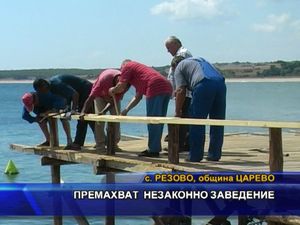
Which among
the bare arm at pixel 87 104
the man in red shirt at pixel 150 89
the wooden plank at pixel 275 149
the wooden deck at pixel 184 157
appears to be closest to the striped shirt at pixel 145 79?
the man in red shirt at pixel 150 89

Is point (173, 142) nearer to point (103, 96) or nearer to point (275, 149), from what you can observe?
point (275, 149)

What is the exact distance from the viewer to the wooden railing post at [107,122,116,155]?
941 centimetres

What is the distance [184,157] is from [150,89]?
3.32 feet

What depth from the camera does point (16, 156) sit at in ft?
102

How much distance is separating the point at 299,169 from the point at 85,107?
3586mm

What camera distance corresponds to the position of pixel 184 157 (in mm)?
9031

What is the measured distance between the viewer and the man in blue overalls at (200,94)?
8383 mm

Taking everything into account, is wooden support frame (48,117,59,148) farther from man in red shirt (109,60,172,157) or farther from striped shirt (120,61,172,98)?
striped shirt (120,61,172,98)

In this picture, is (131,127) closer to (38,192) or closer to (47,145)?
(47,145)

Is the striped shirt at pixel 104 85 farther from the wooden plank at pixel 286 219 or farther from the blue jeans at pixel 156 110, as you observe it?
the wooden plank at pixel 286 219

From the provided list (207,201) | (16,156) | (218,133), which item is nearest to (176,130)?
(218,133)

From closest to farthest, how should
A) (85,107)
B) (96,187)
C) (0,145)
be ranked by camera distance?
(96,187) → (85,107) → (0,145)

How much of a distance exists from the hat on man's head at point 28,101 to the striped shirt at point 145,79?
1697mm
